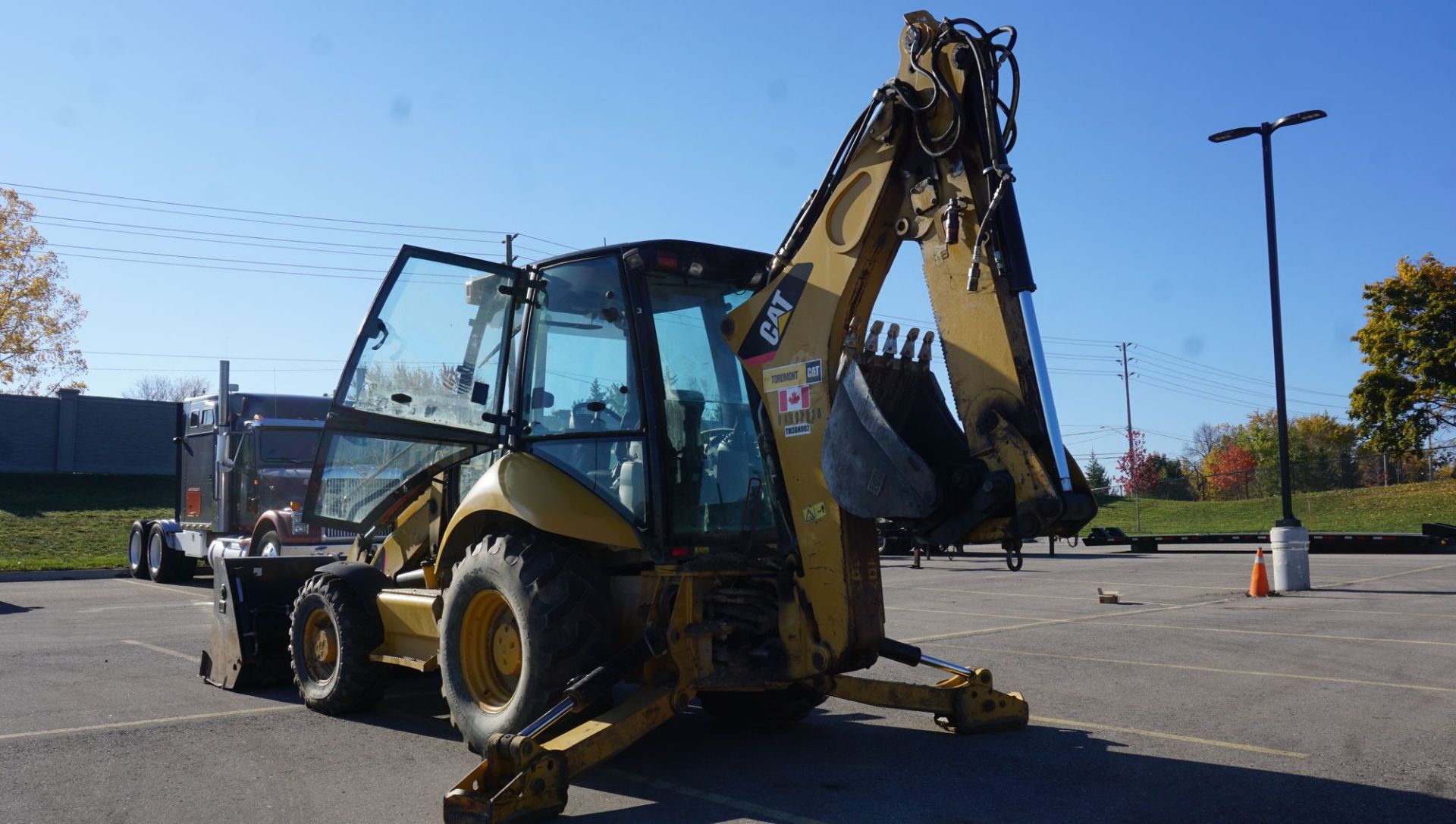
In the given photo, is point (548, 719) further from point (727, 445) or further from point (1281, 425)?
point (1281, 425)

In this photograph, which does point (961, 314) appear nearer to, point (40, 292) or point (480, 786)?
point (480, 786)

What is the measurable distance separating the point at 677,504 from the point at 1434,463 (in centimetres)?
5008

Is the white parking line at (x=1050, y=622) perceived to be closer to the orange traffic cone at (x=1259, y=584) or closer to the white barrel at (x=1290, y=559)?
the orange traffic cone at (x=1259, y=584)

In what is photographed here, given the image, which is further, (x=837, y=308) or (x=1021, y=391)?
(x=837, y=308)

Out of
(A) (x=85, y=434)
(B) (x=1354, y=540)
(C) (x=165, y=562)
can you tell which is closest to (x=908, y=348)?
(C) (x=165, y=562)

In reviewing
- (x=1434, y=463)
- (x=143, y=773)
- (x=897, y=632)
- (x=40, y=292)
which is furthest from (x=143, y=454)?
(x=1434, y=463)

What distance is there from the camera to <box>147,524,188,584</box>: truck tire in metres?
20.1

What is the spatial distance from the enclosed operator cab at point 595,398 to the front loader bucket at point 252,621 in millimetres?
1950

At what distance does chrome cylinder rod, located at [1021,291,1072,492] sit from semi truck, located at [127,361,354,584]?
13.2 m

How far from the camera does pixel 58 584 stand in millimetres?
19438

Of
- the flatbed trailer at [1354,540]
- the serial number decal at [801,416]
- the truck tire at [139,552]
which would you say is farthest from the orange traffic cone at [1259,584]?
the truck tire at [139,552]

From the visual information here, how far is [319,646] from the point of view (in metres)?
7.77

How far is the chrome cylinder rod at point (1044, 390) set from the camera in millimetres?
4969

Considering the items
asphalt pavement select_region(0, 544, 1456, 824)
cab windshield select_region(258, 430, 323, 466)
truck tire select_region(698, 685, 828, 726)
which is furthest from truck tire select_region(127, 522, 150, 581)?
truck tire select_region(698, 685, 828, 726)
